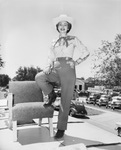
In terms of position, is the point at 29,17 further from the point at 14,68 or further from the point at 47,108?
the point at 47,108

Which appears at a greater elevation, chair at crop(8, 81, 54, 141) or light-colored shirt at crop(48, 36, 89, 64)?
light-colored shirt at crop(48, 36, 89, 64)

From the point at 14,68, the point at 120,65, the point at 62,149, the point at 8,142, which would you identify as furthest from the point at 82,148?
the point at 120,65

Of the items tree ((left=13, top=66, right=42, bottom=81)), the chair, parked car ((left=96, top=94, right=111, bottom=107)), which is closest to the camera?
the chair

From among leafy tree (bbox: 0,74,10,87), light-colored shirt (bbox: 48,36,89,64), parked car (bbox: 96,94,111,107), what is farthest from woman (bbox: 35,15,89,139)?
parked car (bbox: 96,94,111,107)

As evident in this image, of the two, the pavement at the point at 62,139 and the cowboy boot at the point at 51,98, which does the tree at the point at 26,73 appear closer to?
the cowboy boot at the point at 51,98

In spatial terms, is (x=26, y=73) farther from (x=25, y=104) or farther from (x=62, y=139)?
(x=62, y=139)

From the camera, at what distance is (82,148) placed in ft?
3.92

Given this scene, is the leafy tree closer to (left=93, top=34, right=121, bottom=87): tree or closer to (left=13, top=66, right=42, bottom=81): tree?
(left=13, top=66, right=42, bottom=81): tree

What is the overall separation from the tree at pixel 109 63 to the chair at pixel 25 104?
46cm

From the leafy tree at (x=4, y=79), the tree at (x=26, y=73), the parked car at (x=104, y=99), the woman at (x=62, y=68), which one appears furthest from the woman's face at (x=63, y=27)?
the parked car at (x=104, y=99)

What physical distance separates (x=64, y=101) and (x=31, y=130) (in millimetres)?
383

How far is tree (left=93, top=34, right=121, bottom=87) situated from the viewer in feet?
5.13

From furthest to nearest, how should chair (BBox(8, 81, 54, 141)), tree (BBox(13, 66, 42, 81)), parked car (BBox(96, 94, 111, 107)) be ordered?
parked car (BBox(96, 94, 111, 107))
tree (BBox(13, 66, 42, 81))
chair (BBox(8, 81, 54, 141))

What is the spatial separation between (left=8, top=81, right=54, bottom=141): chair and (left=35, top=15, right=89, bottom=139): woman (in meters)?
0.06
